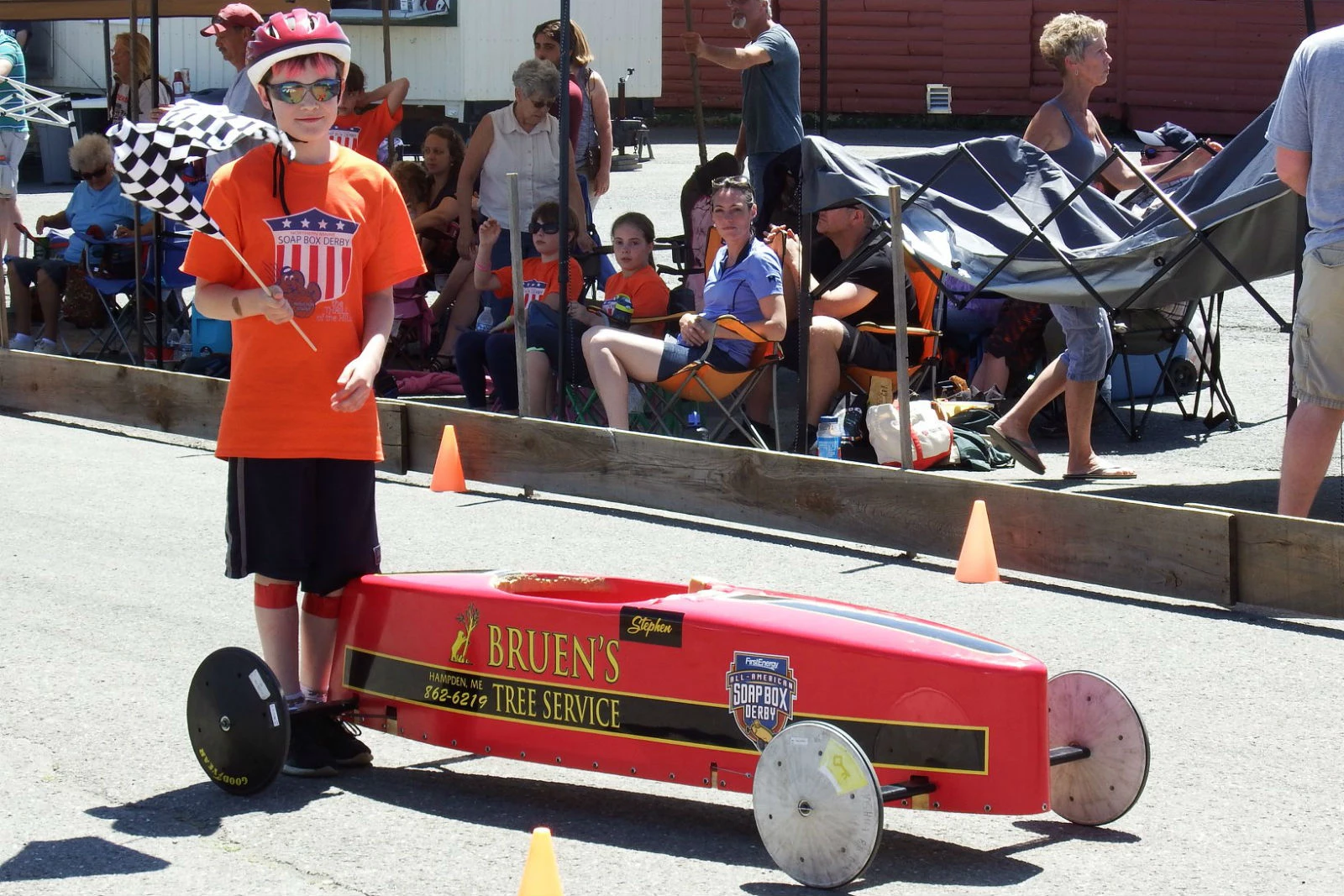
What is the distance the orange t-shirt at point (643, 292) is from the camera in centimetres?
944

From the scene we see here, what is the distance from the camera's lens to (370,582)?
478cm

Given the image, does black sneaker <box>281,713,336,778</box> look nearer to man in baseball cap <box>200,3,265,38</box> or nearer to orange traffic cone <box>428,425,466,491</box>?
orange traffic cone <box>428,425,466,491</box>

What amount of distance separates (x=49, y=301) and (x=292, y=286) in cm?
850

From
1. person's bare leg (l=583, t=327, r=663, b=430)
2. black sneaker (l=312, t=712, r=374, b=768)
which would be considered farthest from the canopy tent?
black sneaker (l=312, t=712, r=374, b=768)

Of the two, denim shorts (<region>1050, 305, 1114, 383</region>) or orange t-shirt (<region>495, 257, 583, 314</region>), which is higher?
orange t-shirt (<region>495, 257, 583, 314</region>)

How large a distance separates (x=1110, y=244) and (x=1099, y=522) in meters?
1.91

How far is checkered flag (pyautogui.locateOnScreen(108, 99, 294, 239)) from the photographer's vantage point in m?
4.59

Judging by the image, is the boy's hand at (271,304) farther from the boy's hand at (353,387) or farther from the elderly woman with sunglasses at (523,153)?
the elderly woman with sunglasses at (523,153)

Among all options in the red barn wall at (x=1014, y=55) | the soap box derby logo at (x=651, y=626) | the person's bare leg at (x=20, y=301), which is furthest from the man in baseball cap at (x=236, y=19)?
the red barn wall at (x=1014, y=55)

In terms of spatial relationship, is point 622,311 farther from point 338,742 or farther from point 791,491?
point 338,742

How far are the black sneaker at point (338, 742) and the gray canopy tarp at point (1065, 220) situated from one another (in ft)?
13.8

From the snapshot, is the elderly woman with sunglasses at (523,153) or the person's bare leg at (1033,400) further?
the elderly woman with sunglasses at (523,153)

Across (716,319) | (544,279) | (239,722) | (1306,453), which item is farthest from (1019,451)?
(239,722)

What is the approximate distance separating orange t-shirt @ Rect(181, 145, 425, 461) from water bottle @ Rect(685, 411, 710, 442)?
185 inches
